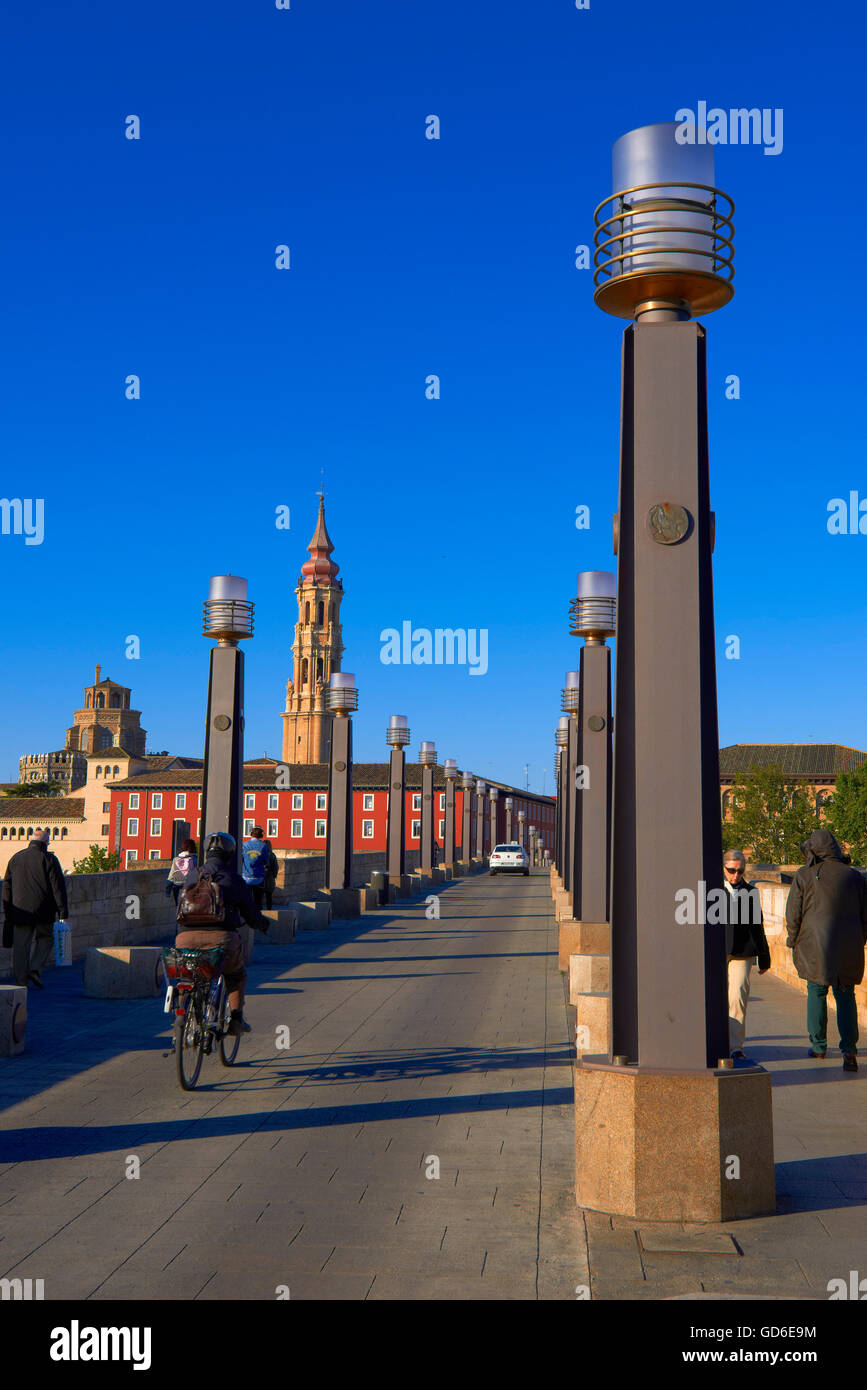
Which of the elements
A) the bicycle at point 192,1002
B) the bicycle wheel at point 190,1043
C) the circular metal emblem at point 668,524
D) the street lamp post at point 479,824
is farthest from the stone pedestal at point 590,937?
the street lamp post at point 479,824

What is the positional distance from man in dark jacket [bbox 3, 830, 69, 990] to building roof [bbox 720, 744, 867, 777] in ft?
377

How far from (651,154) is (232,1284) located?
5.70m

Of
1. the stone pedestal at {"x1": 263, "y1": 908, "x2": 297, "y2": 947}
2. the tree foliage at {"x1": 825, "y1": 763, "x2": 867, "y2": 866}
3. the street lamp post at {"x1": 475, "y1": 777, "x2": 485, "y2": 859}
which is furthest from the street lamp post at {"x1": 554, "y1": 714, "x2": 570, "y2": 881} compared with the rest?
the tree foliage at {"x1": 825, "y1": 763, "x2": 867, "y2": 866}

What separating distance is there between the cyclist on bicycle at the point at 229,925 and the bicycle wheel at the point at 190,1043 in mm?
367

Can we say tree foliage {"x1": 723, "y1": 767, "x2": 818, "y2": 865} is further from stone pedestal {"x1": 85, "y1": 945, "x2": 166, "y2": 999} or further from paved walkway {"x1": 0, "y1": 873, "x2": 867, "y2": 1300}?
paved walkway {"x1": 0, "y1": 873, "x2": 867, "y2": 1300}

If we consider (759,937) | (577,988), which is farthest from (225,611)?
(759,937)

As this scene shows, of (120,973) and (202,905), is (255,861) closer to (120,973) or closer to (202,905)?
(120,973)

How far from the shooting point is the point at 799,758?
420 ft

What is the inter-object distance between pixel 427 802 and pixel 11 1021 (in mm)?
33437

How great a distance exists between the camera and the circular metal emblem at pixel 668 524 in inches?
238

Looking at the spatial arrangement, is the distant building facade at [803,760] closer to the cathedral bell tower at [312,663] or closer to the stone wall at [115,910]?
the cathedral bell tower at [312,663]

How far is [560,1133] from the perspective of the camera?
23.6ft

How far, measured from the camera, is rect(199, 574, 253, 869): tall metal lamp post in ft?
47.9
